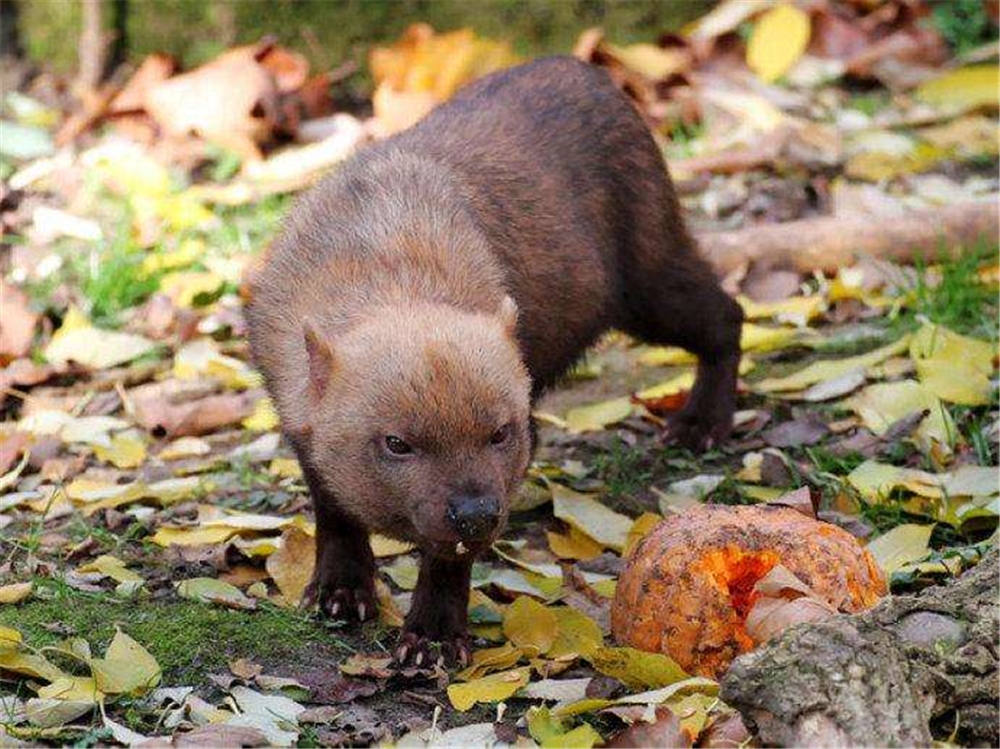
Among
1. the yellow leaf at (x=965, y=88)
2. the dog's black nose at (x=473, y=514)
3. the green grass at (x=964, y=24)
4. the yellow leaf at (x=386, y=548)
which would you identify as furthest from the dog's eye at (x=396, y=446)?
the green grass at (x=964, y=24)

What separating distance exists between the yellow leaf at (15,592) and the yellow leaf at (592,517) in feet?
5.78

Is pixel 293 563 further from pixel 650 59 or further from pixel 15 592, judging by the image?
pixel 650 59

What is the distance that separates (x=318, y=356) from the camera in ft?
15.3

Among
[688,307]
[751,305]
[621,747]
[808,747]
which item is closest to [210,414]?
[688,307]

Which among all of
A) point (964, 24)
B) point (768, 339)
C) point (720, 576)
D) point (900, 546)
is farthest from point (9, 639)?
point (964, 24)

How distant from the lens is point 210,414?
6805 mm

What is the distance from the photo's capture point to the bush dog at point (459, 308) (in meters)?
4.49

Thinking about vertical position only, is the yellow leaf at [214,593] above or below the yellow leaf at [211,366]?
above

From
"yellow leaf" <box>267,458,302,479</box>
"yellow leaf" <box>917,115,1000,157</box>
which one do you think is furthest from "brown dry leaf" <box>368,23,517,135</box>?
"yellow leaf" <box>267,458,302,479</box>

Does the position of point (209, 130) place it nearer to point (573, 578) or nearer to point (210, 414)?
point (210, 414)

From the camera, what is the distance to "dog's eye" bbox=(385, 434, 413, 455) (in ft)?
14.7

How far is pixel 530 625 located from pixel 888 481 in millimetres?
1518

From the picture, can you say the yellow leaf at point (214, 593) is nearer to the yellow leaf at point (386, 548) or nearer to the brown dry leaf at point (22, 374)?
the yellow leaf at point (386, 548)

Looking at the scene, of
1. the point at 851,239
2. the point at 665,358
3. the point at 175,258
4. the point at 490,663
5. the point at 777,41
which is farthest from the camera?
the point at 777,41
